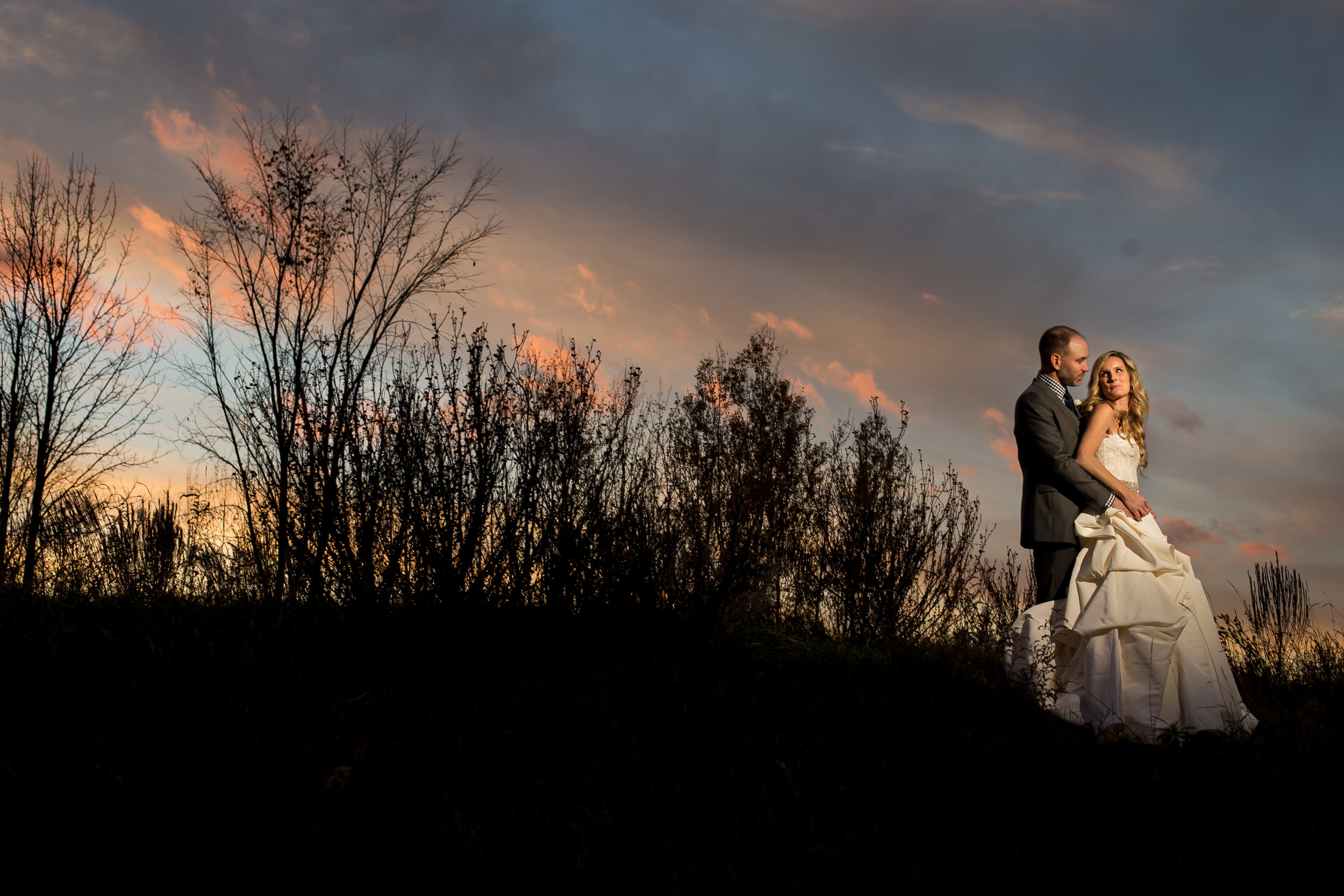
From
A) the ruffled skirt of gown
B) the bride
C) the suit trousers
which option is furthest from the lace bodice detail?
the suit trousers

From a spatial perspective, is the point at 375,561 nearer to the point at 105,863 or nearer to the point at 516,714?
the point at 516,714

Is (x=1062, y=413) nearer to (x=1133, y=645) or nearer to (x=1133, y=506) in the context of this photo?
(x=1133, y=506)

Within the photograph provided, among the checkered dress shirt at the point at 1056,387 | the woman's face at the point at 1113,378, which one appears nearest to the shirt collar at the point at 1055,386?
the checkered dress shirt at the point at 1056,387

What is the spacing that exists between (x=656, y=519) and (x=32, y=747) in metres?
4.04

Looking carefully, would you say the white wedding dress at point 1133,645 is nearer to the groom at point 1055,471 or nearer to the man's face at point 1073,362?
the groom at point 1055,471

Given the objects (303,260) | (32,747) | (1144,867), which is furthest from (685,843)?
(303,260)

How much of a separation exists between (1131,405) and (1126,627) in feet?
4.60

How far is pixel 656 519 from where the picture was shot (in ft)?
21.4

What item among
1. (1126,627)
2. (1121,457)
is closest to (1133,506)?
(1121,457)

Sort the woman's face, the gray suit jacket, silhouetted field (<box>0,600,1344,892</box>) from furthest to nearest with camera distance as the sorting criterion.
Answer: the woman's face, the gray suit jacket, silhouetted field (<box>0,600,1344,892</box>)

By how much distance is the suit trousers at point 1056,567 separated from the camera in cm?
497

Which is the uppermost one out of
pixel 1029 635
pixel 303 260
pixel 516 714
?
pixel 303 260

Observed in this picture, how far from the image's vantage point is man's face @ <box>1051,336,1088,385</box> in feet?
16.8

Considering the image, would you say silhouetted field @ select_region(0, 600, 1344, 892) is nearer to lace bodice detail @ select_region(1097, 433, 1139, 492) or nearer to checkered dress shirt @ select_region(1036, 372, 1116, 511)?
lace bodice detail @ select_region(1097, 433, 1139, 492)
